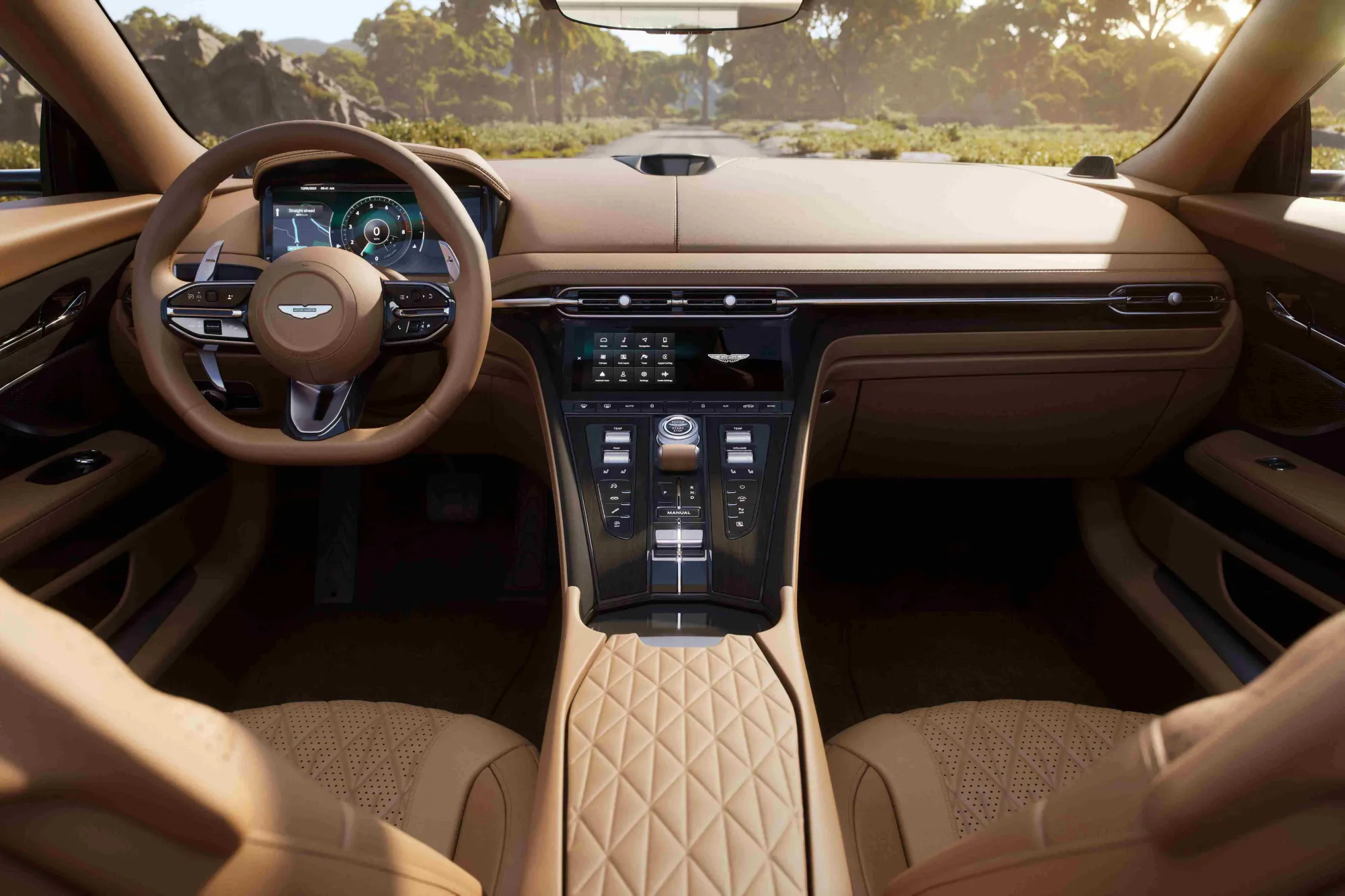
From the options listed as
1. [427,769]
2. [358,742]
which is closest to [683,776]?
[427,769]

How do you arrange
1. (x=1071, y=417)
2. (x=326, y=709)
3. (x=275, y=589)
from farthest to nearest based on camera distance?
(x=275, y=589) < (x=1071, y=417) < (x=326, y=709)

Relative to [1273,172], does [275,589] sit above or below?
below

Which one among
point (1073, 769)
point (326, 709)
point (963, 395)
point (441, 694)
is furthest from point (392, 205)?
point (1073, 769)

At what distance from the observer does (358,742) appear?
1386 mm

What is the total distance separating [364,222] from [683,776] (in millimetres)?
1415

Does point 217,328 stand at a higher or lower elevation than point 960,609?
higher

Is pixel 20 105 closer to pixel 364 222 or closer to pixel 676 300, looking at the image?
pixel 364 222

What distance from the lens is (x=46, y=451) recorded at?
1794 mm

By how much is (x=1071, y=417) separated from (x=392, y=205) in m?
1.80

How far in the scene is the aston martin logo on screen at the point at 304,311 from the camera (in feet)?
4.63

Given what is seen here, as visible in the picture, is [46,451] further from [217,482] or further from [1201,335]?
[1201,335]

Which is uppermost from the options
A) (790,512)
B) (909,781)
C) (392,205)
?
(392,205)

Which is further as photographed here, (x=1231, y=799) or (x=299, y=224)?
Result: (x=299, y=224)

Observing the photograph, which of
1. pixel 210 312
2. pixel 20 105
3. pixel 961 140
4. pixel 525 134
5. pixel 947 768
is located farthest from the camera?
pixel 525 134
